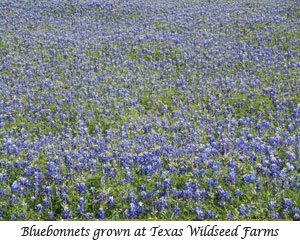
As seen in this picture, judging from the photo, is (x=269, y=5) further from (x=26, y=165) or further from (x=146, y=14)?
(x=26, y=165)

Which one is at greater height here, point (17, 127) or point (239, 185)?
point (239, 185)

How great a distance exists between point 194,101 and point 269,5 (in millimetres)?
11183

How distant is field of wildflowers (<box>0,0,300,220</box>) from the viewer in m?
5.89

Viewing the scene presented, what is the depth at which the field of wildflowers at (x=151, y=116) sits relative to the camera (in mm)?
5895

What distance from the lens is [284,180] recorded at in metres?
5.92

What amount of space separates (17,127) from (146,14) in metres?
10.8

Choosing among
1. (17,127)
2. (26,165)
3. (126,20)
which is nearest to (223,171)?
(26,165)

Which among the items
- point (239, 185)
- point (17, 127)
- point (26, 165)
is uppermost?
point (239, 185)

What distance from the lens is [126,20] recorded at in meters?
17.4

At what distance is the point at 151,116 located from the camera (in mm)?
8930

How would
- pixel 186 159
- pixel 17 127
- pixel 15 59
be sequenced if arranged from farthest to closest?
pixel 15 59 < pixel 17 127 < pixel 186 159

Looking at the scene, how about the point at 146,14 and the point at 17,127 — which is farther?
the point at 146,14
